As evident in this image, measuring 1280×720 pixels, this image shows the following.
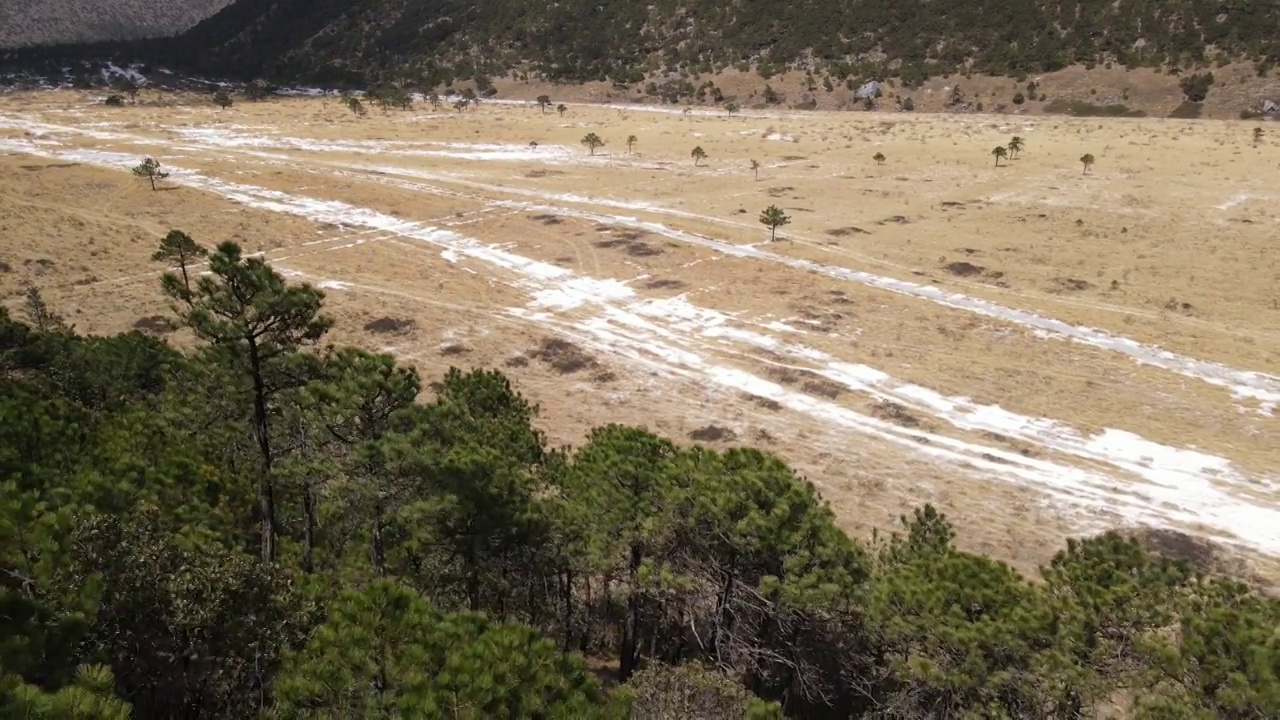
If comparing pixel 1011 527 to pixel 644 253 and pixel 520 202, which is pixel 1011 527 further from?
pixel 520 202

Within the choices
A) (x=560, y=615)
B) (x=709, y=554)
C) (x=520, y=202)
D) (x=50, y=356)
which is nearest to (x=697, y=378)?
(x=560, y=615)

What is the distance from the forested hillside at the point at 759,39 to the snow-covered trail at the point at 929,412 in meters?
103

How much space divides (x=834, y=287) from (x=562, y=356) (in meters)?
17.2

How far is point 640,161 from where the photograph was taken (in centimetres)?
8056

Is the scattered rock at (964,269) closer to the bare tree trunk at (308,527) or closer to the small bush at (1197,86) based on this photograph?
the bare tree trunk at (308,527)

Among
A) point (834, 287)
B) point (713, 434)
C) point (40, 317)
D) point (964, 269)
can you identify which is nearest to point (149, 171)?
point (40, 317)

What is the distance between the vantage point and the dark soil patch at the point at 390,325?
39594 millimetres

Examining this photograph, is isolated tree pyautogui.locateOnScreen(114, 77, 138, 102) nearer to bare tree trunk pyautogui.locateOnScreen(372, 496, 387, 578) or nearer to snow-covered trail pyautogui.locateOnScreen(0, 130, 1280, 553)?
snow-covered trail pyautogui.locateOnScreen(0, 130, 1280, 553)

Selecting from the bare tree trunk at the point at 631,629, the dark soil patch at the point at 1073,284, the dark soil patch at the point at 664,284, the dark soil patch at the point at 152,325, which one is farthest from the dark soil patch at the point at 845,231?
the bare tree trunk at the point at 631,629

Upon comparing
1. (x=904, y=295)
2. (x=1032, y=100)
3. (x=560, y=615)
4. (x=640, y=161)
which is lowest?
(x=560, y=615)

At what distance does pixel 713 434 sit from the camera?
3006 centimetres

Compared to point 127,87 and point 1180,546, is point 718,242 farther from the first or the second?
point 127,87

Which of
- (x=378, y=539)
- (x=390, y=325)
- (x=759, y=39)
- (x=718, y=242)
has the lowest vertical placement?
(x=390, y=325)

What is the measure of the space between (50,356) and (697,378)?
23.2 m
